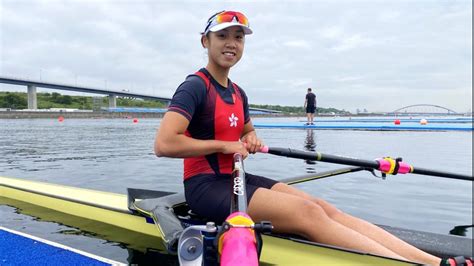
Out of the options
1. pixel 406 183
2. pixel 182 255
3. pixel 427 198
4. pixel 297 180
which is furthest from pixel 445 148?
pixel 182 255

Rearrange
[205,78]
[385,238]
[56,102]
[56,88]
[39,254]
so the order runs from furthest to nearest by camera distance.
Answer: [56,102]
[56,88]
[39,254]
[205,78]
[385,238]

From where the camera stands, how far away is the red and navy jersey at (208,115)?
2768mm

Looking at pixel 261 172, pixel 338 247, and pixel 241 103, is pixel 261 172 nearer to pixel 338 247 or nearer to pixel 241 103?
pixel 241 103

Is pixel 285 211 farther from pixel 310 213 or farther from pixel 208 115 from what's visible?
pixel 208 115

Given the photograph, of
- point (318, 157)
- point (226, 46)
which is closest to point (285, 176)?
point (318, 157)

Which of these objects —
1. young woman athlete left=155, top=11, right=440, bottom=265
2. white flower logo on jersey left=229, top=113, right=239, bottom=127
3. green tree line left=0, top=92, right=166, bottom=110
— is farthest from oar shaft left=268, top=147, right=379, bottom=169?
green tree line left=0, top=92, right=166, bottom=110

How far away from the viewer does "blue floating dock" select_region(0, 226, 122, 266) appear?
303 cm

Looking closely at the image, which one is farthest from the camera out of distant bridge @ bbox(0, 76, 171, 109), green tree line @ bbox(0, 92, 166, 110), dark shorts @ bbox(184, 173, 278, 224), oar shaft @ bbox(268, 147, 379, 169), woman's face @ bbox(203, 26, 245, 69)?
green tree line @ bbox(0, 92, 166, 110)

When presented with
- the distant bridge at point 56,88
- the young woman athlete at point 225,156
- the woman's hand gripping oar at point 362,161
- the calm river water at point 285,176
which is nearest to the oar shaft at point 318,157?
the woman's hand gripping oar at point 362,161

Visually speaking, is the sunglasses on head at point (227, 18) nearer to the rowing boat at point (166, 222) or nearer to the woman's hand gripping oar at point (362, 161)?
the woman's hand gripping oar at point (362, 161)

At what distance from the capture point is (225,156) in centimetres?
297

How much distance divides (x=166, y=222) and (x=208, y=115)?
0.91 meters

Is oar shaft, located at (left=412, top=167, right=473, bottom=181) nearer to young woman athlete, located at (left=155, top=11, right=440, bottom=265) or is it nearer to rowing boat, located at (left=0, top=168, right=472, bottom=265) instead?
rowing boat, located at (left=0, top=168, right=472, bottom=265)

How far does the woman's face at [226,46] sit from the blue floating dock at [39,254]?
195 centimetres
